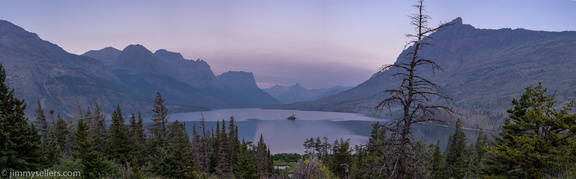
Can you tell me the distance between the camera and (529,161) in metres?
15.6

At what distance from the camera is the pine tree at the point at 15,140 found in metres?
14.5

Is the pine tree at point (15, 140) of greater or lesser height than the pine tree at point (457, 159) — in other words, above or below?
above

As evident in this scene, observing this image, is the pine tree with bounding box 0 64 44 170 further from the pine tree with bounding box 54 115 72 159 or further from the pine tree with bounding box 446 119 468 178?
the pine tree with bounding box 446 119 468 178

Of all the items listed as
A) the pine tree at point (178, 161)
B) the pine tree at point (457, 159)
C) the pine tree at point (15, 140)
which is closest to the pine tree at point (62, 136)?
the pine tree at point (178, 161)

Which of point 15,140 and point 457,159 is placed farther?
point 457,159

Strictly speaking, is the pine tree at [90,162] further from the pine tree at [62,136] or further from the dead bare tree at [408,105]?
the pine tree at [62,136]

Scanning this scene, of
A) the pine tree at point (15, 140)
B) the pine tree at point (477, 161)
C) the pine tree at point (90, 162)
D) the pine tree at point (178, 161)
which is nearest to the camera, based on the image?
the pine tree at point (90, 162)

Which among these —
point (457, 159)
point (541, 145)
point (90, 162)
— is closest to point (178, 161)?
point (90, 162)

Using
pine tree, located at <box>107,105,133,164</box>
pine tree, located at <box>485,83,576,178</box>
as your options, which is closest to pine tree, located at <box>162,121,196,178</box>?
pine tree, located at <box>107,105,133,164</box>

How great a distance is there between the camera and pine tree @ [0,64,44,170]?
47.7 feet

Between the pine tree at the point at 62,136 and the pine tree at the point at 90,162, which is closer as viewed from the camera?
the pine tree at the point at 90,162

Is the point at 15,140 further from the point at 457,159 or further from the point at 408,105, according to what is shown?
the point at 457,159

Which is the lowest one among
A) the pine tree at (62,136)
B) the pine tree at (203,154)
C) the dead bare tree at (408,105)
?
the pine tree at (203,154)

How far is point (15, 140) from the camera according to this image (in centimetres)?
1562
